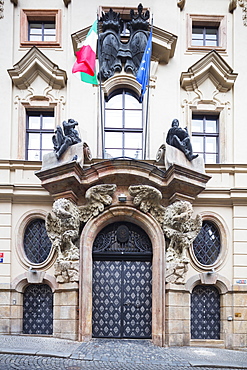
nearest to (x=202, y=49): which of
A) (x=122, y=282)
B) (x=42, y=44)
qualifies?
(x=42, y=44)

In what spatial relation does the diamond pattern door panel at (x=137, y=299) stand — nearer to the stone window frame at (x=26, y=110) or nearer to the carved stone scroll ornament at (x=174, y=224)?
the carved stone scroll ornament at (x=174, y=224)

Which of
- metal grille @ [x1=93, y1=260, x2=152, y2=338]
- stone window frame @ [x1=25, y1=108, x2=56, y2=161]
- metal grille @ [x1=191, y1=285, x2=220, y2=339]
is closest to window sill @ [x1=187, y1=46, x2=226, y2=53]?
stone window frame @ [x1=25, y1=108, x2=56, y2=161]

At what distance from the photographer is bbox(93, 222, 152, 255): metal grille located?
13.9 meters

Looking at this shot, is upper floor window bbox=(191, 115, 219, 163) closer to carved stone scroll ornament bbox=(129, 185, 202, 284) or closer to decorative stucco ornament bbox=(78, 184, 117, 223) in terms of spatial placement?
carved stone scroll ornament bbox=(129, 185, 202, 284)

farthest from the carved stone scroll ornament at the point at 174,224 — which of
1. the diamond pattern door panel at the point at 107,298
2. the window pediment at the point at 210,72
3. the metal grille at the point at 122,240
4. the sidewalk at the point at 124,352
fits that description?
the window pediment at the point at 210,72

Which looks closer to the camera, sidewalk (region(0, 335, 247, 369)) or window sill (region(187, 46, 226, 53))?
sidewalk (region(0, 335, 247, 369))

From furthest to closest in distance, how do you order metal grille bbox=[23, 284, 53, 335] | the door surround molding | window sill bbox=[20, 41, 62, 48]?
1. window sill bbox=[20, 41, 62, 48]
2. metal grille bbox=[23, 284, 53, 335]
3. the door surround molding

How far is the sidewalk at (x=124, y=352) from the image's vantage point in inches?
431

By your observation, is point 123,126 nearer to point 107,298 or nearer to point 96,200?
point 96,200

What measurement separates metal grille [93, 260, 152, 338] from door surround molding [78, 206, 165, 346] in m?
0.44

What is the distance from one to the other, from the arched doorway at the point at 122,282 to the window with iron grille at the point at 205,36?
20.0ft

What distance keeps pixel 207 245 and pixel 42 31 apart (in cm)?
803

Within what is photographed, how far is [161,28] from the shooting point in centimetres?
1505

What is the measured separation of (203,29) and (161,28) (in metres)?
1.54
